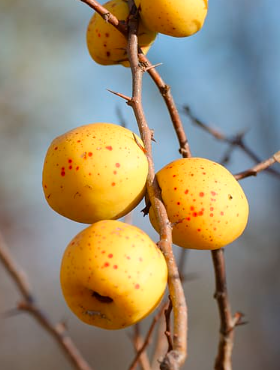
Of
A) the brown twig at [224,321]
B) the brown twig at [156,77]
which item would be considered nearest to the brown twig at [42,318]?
the brown twig at [224,321]

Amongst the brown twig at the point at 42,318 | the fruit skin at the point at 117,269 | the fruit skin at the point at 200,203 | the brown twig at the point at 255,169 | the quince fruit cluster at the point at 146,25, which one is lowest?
the brown twig at the point at 42,318

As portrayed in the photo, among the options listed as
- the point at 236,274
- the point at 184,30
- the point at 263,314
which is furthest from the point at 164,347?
the point at 236,274

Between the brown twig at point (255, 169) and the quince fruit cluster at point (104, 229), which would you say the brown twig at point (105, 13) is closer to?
the quince fruit cluster at point (104, 229)

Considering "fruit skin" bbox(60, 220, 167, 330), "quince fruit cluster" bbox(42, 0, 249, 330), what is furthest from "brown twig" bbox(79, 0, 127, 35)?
"fruit skin" bbox(60, 220, 167, 330)

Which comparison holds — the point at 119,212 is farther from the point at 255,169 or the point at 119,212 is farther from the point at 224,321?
the point at 224,321

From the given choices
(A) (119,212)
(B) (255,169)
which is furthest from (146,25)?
(A) (119,212)
